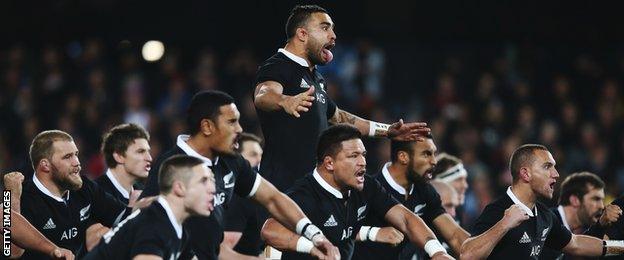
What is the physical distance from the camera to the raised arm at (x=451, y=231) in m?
9.79

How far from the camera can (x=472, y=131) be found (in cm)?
1680

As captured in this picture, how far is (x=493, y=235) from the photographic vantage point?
8844 mm

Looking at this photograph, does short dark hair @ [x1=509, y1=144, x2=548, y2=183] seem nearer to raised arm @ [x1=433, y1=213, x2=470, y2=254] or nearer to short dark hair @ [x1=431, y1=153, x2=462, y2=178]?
raised arm @ [x1=433, y1=213, x2=470, y2=254]

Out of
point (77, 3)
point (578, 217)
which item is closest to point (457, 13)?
point (77, 3)

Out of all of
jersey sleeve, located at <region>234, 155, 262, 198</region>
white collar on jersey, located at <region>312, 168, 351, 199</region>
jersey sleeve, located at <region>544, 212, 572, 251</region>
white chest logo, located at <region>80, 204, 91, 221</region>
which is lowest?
jersey sleeve, located at <region>544, 212, 572, 251</region>

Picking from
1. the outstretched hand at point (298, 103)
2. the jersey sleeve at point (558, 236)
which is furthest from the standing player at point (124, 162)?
the jersey sleeve at point (558, 236)

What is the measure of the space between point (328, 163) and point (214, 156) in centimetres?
92

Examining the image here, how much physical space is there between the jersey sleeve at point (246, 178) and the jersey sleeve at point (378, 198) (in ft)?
3.59

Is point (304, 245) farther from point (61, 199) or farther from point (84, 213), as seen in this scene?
point (61, 199)

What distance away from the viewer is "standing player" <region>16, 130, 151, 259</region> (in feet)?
30.5

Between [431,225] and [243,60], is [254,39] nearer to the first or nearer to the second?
[243,60]

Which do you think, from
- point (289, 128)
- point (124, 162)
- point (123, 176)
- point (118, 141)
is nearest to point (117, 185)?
point (123, 176)

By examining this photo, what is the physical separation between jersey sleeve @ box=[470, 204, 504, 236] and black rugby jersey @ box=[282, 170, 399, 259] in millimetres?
915

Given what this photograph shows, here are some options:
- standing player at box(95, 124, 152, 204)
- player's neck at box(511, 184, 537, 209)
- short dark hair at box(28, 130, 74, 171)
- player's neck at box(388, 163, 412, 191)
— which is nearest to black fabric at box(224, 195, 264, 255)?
standing player at box(95, 124, 152, 204)
